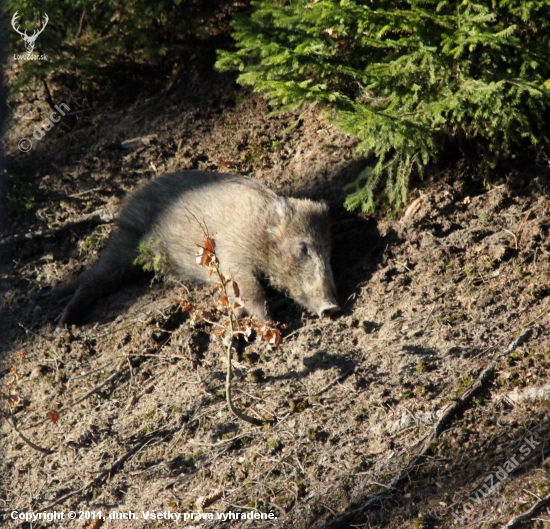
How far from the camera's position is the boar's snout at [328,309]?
547cm

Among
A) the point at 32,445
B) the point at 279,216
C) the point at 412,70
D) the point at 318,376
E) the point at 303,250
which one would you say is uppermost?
the point at 412,70

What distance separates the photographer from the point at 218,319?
582 cm

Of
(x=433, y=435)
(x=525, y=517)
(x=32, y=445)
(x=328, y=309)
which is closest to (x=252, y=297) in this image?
(x=328, y=309)

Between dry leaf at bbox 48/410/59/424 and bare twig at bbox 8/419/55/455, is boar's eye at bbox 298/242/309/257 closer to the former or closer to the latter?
dry leaf at bbox 48/410/59/424

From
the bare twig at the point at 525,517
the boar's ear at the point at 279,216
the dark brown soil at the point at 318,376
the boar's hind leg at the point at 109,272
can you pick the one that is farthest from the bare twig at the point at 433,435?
the boar's hind leg at the point at 109,272

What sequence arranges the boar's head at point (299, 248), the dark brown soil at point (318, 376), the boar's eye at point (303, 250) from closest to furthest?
1. the dark brown soil at point (318, 376)
2. the boar's head at point (299, 248)
3. the boar's eye at point (303, 250)

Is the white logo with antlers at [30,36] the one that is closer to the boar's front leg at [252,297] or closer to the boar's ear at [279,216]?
the boar's ear at [279,216]

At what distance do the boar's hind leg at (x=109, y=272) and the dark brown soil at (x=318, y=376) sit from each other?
0.14 meters

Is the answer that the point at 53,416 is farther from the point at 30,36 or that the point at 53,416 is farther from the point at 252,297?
the point at 30,36

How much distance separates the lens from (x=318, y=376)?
197 inches

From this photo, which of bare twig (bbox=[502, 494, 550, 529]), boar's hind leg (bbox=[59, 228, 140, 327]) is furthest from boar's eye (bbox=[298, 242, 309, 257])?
bare twig (bbox=[502, 494, 550, 529])

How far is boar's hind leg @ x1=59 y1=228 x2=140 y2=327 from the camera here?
6.56 meters

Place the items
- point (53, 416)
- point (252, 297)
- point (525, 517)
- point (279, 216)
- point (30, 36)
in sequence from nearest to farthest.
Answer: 1. point (525, 517)
2. point (53, 416)
3. point (252, 297)
4. point (279, 216)
5. point (30, 36)

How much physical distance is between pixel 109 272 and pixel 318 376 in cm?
269
